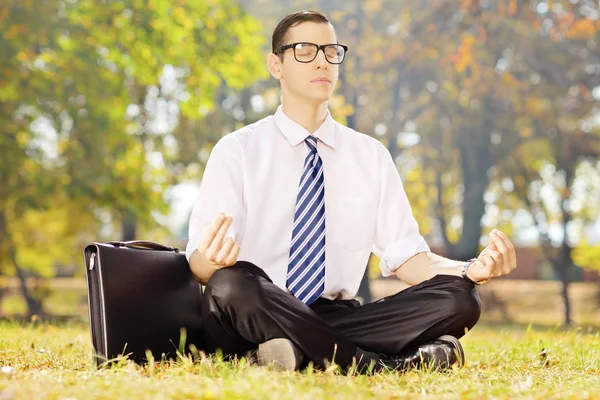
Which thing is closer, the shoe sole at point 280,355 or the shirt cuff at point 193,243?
the shoe sole at point 280,355

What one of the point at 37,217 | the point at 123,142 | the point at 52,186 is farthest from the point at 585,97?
the point at 37,217

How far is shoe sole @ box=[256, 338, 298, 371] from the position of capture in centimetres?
338

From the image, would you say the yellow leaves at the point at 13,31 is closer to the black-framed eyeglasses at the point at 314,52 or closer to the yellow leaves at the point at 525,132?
the black-framed eyeglasses at the point at 314,52

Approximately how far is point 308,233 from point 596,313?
2152 cm

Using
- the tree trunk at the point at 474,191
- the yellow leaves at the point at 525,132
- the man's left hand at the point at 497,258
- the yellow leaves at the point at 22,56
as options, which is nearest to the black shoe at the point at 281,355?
the man's left hand at the point at 497,258

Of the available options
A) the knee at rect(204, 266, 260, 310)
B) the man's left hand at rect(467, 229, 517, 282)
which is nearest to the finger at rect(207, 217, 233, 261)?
the knee at rect(204, 266, 260, 310)

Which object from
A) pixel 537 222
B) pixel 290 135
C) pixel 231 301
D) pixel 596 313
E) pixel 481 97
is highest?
pixel 481 97

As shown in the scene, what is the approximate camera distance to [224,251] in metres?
3.34

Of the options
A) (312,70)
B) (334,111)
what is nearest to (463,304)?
(312,70)

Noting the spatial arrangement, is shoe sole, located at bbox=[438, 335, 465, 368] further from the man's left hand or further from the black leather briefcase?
the black leather briefcase

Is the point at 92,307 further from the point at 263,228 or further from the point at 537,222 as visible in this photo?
the point at 537,222

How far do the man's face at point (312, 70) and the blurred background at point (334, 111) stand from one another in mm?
7913

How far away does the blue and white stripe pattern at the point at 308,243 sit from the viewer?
3773 millimetres

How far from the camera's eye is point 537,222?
22.0 m
